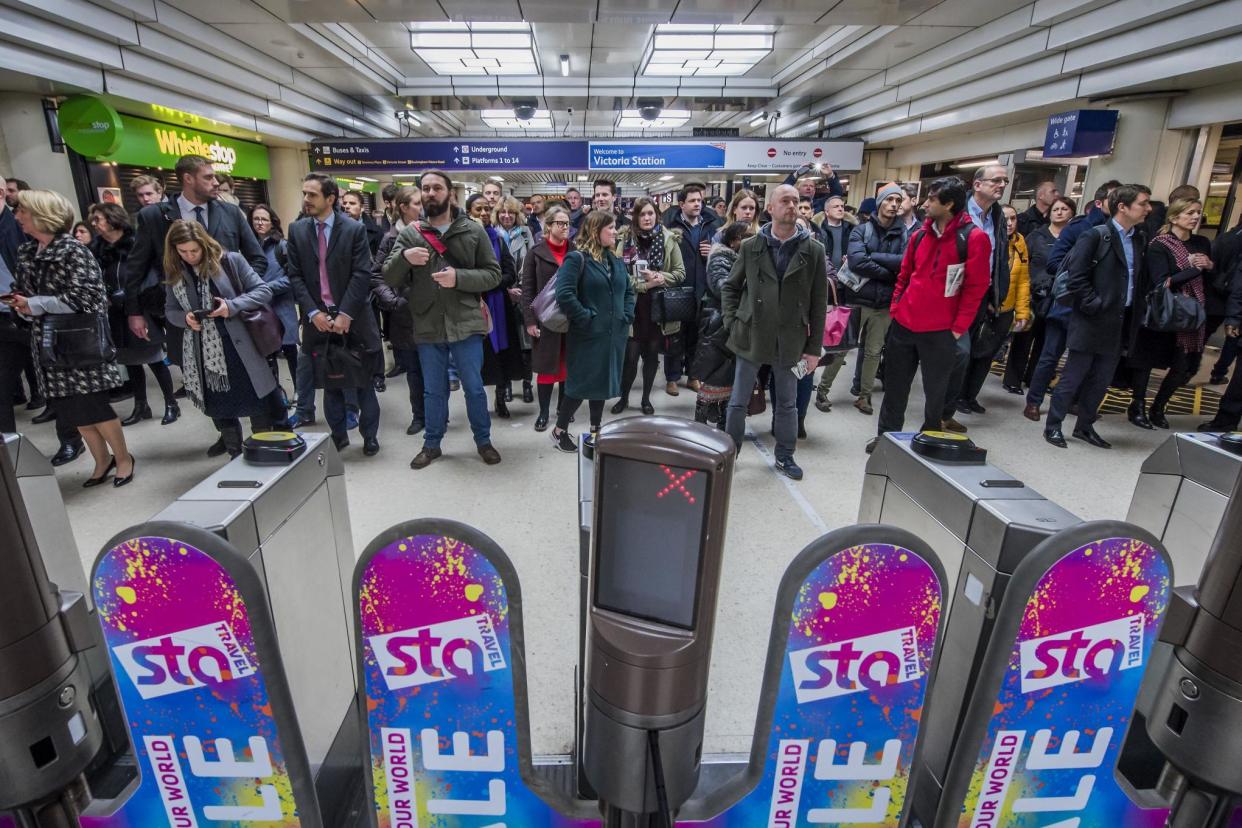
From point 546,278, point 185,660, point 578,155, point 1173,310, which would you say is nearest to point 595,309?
point 546,278

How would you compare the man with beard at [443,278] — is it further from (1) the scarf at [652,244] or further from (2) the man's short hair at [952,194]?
(2) the man's short hair at [952,194]

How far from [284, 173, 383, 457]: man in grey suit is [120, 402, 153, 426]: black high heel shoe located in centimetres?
177

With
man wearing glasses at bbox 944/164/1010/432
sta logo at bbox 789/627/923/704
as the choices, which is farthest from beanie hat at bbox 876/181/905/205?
sta logo at bbox 789/627/923/704

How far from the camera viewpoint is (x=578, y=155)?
1076cm

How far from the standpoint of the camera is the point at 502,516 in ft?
11.1

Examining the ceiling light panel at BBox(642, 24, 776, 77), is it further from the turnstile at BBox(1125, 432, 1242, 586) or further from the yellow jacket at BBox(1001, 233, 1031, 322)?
the turnstile at BBox(1125, 432, 1242, 586)

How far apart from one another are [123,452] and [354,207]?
10.3 feet

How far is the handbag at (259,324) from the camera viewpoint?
11.4 feet

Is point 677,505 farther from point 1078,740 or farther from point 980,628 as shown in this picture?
point 1078,740

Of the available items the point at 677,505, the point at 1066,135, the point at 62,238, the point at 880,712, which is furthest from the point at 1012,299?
the point at 62,238

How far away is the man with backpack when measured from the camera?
4070 mm

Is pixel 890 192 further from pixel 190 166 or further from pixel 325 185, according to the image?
pixel 190 166

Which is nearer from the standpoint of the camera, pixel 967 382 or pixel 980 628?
pixel 980 628

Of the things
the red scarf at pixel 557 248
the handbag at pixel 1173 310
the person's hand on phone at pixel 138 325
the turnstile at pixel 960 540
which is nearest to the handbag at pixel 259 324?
the person's hand on phone at pixel 138 325
